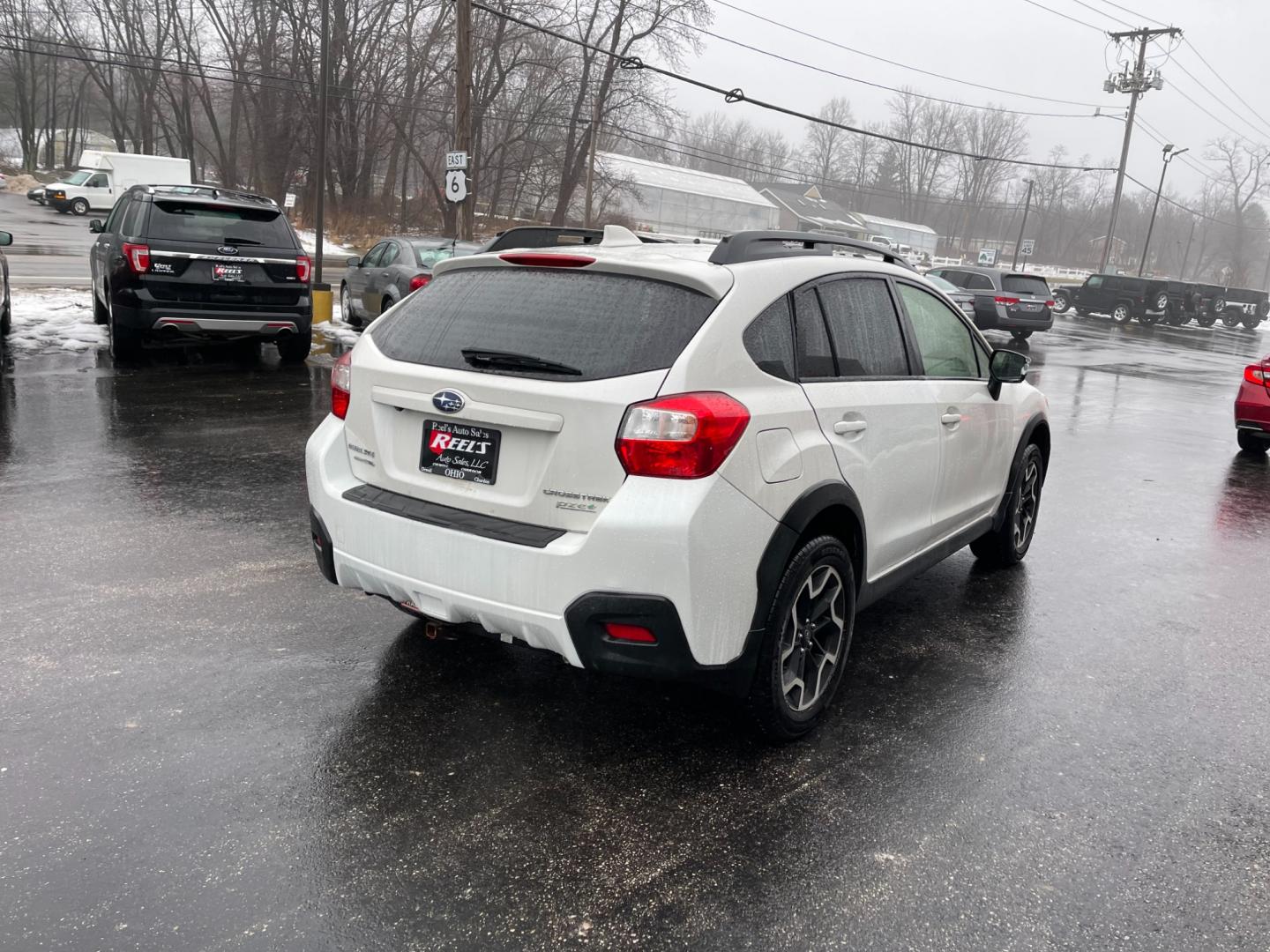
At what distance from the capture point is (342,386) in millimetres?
3867

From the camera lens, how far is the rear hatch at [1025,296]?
2475cm

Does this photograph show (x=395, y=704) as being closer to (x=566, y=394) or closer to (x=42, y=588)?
(x=566, y=394)

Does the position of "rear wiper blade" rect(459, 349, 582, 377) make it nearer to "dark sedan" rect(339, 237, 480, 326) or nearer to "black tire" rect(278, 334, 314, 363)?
"black tire" rect(278, 334, 314, 363)

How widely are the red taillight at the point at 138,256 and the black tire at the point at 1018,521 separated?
28.0 ft

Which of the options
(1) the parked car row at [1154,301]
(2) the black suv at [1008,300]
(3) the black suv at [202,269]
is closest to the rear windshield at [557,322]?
(3) the black suv at [202,269]

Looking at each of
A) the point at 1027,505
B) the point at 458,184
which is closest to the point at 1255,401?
the point at 1027,505

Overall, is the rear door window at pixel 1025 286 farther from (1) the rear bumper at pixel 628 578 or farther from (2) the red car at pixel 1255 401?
(1) the rear bumper at pixel 628 578

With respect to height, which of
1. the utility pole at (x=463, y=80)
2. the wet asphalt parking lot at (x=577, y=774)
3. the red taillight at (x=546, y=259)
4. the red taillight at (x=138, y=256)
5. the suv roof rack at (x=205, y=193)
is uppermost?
the utility pole at (x=463, y=80)

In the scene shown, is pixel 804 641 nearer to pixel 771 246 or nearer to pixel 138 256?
pixel 771 246

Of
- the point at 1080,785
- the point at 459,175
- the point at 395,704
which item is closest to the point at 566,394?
the point at 395,704

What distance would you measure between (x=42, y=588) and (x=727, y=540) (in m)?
3.41

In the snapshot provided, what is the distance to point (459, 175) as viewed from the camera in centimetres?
1562

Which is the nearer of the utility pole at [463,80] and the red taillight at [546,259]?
the red taillight at [546,259]

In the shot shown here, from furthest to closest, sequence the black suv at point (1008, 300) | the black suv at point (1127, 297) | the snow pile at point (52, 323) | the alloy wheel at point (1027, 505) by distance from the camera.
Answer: the black suv at point (1127, 297)
the black suv at point (1008, 300)
the snow pile at point (52, 323)
the alloy wheel at point (1027, 505)
